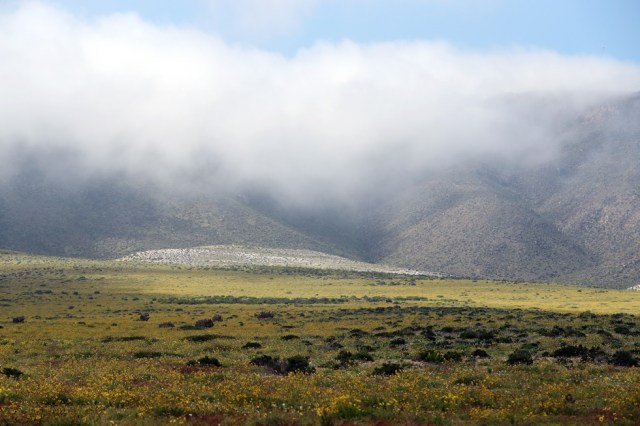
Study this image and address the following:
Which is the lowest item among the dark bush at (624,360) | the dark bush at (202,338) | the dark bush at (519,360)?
the dark bush at (202,338)

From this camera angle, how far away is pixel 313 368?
2506cm

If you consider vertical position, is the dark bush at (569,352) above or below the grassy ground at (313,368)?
above

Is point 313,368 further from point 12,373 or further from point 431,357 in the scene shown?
point 12,373

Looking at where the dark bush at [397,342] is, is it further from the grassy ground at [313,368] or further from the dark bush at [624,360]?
the dark bush at [624,360]

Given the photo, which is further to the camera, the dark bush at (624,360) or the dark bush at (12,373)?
the dark bush at (624,360)

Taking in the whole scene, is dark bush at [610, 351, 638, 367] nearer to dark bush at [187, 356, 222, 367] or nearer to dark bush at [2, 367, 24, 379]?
dark bush at [187, 356, 222, 367]

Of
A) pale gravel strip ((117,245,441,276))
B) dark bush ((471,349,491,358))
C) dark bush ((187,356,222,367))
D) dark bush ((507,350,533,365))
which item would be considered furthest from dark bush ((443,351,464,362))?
pale gravel strip ((117,245,441,276))

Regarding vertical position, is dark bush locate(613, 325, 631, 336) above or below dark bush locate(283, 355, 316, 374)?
above

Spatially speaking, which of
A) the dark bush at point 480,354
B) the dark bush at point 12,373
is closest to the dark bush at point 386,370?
the dark bush at point 480,354

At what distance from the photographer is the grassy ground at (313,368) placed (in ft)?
54.8

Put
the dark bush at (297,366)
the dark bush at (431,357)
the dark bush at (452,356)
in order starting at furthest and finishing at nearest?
the dark bush at (452,356)
the dark bush at (431,357)
the dark bush at (297,366)

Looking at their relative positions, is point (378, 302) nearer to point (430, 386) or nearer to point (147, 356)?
point (147, 356)

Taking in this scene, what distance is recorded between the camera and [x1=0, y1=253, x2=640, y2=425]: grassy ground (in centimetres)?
1670

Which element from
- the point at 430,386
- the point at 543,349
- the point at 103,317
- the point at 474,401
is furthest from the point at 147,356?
the point at 103,317
